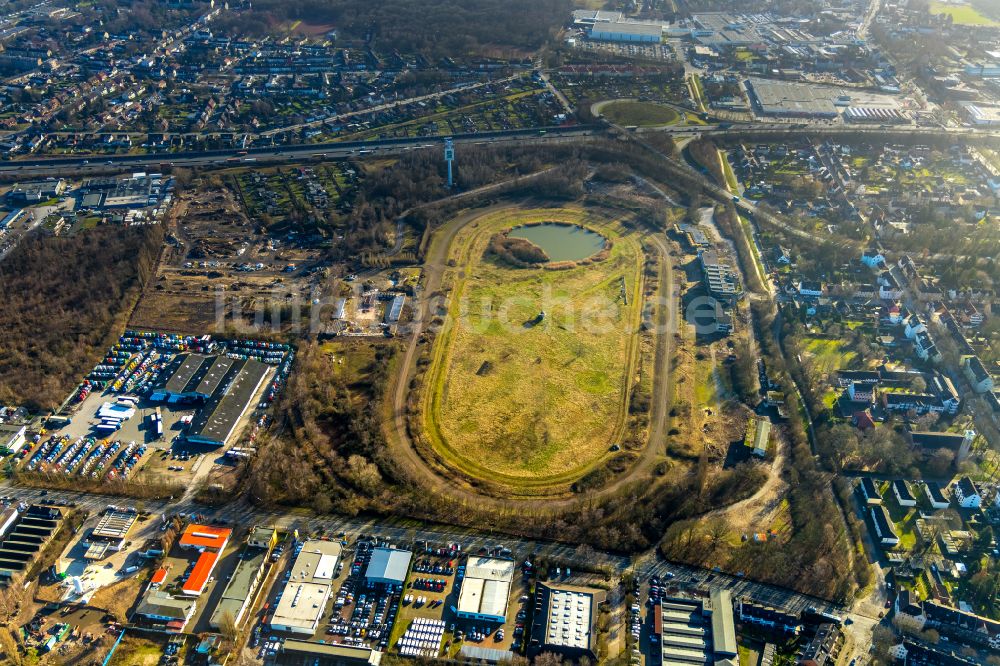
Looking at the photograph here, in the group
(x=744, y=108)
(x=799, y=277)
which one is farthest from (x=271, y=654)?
(x=744, y=108)

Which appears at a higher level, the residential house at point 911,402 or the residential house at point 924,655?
the residential house at point 911,402

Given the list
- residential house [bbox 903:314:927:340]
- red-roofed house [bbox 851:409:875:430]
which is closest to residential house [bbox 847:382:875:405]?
red-roofed house [bbox 851:409:875:430]

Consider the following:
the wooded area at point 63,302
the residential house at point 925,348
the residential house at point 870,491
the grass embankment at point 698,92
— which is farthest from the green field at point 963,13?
the wooded area at point 63,302

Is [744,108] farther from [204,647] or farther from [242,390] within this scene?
[204,647]

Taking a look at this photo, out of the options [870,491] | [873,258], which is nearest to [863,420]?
[870,491]

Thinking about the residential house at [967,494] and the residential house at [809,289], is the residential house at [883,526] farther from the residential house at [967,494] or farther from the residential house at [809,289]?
the residential house at [809,289]

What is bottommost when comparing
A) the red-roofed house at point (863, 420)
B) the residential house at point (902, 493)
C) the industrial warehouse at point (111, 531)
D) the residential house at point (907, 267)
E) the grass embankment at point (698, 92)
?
the industrial warehouse at point (111, 531)

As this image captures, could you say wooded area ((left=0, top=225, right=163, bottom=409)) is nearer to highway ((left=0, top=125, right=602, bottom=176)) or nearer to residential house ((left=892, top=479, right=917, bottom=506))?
highway ((left=0, top=125, right=602, bottom=176))
